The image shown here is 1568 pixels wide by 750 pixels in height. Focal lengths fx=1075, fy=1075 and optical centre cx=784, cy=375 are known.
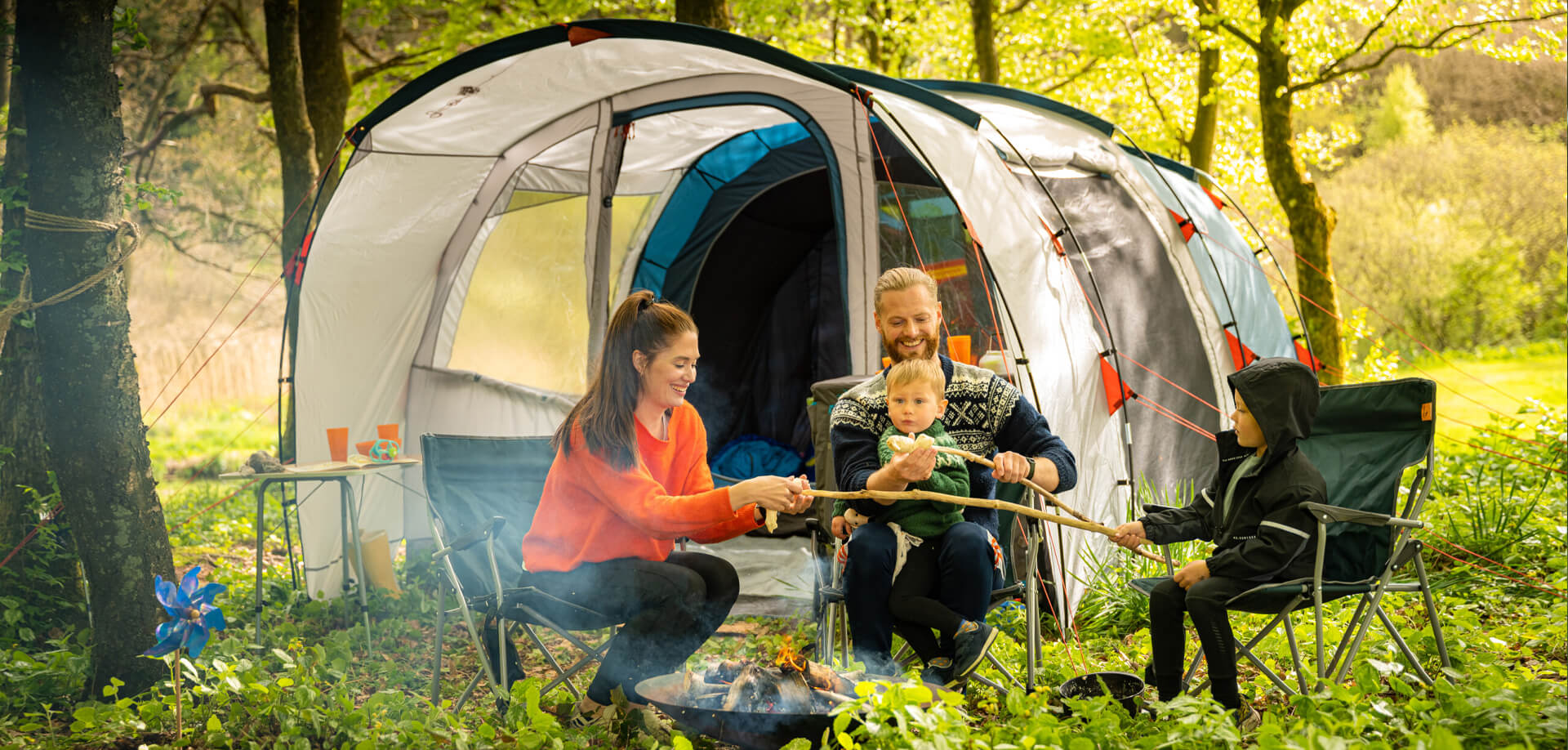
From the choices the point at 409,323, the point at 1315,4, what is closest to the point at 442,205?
the point at 409,323

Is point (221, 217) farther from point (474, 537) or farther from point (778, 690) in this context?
point (778, 690)

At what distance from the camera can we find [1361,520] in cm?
236

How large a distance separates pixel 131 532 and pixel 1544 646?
3970 mm

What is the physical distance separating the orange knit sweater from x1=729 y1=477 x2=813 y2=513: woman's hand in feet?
0.11

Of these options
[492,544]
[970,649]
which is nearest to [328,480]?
[492,544]

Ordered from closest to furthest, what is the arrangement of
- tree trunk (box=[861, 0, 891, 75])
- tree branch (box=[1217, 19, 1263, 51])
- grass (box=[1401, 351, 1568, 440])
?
tree branch (box=[1217, 19, 1263, 51]) < grass (box=[1401, 351, 1568, 440]) < tree trunk (box=[861, 0, 891, 75])

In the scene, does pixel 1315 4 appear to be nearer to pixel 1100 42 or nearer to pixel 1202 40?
pixel 1202 40

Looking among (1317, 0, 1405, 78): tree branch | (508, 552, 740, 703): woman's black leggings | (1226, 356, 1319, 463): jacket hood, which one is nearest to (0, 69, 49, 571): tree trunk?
(508, 552, 740, 703): woman's black leggings

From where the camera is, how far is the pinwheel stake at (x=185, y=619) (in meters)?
2.27

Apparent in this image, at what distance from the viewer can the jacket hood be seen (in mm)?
2449

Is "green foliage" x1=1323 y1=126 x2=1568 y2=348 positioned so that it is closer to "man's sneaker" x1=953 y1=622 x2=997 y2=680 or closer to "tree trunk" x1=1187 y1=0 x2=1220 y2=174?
"tree trunk" x1=1187 y1=0 x2=1220 y2=174

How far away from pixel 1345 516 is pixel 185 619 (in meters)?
2.51

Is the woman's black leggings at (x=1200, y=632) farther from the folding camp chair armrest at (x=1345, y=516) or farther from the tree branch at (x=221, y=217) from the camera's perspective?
the tree branch at (x=221, y=217)

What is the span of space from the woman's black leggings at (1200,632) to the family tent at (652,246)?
35.0 inches
